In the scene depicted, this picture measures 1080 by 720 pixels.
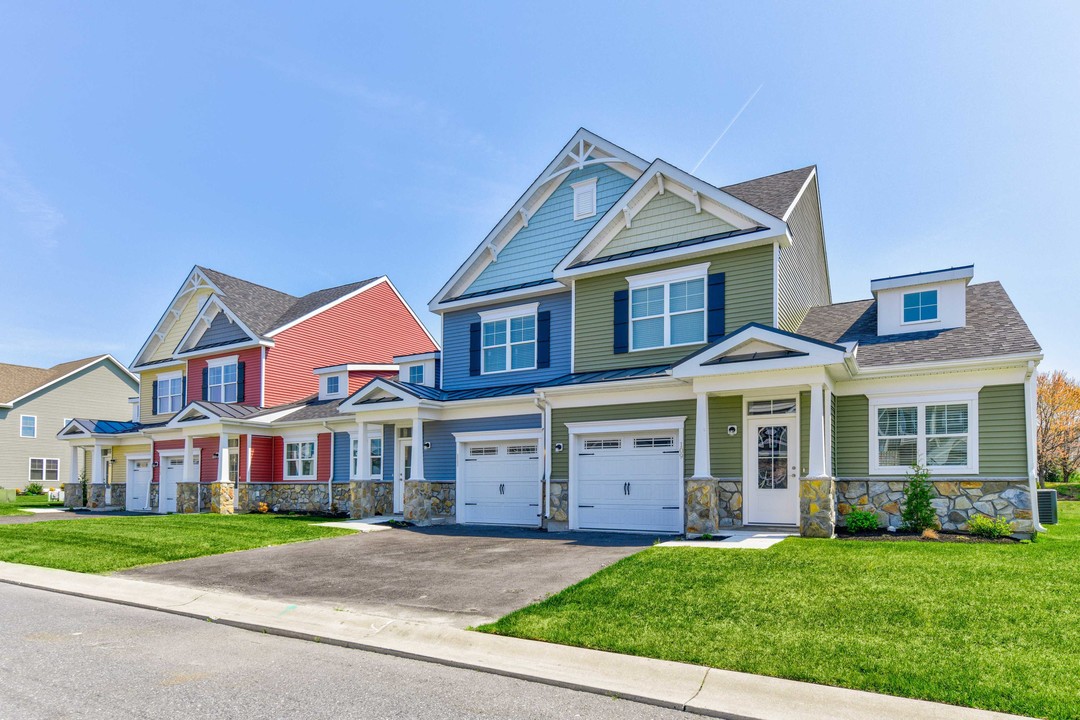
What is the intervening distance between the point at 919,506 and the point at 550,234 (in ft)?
37.2

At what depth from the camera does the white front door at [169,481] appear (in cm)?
2777

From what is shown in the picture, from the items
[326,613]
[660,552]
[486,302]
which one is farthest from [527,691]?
[486,302]

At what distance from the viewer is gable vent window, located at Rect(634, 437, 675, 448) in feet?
51.7

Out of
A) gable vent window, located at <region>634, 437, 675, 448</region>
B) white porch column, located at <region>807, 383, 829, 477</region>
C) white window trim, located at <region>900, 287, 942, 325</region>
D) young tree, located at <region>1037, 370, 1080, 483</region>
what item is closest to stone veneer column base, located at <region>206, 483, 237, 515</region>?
gable vent window, located at <region>634, 437, 675, 448</region>

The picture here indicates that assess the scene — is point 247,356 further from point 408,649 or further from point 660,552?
point 408,649

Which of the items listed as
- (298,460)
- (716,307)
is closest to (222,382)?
(298,460)

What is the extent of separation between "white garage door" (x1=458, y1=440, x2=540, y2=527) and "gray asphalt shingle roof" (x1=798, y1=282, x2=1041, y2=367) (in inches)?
300

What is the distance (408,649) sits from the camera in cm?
715

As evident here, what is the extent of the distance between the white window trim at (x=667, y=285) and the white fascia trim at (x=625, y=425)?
1.88 m

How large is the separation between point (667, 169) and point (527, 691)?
13.6 meters

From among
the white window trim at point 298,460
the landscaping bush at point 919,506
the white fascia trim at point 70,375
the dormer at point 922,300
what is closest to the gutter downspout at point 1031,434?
the landscaping bush at point 919,506

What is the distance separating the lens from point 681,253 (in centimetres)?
1642

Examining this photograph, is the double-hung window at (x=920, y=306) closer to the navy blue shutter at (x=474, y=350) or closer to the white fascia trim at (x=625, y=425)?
the white fascia trim at (x=625, y=425)

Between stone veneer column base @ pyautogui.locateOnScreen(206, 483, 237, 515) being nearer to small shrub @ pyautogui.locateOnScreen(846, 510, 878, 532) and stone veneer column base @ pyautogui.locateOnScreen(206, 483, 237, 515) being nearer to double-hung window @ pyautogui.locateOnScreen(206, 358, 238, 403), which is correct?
double-hung window @ pyautogui.locateOnScreen(206, 358, 238, 403)
